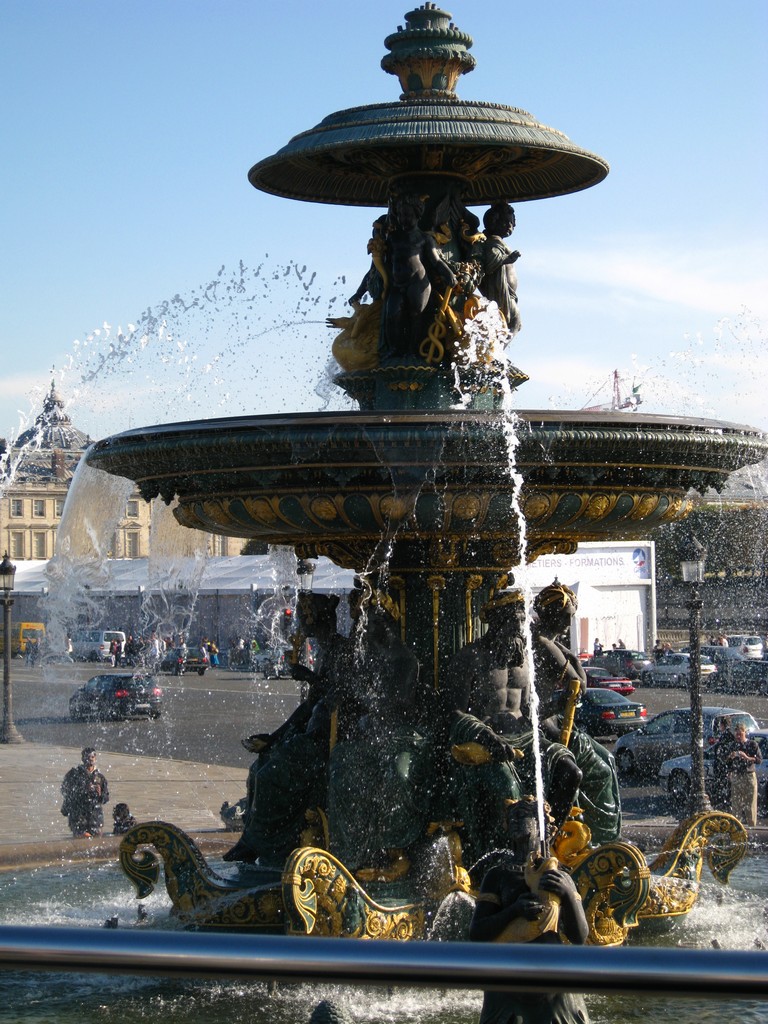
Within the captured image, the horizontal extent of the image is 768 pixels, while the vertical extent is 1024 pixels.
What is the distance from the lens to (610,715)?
27.7m

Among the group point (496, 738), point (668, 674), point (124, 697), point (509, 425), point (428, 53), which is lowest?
point (124, 697)

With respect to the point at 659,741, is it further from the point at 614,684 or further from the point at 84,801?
the point at 614,684

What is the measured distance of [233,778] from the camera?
21109 mm

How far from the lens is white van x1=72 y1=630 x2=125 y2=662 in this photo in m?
53.3

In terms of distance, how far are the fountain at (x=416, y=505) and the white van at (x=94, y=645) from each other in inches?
1765

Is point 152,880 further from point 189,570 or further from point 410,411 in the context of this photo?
point 189,570

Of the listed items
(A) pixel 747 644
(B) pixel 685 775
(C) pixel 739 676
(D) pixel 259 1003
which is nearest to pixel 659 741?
(B) pixel 685 775

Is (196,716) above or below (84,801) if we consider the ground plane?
below

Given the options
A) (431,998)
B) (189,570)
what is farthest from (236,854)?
(189,570)

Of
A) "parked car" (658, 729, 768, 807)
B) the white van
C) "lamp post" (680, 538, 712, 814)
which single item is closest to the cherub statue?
"lamp post" (680, 538, 712, 814)

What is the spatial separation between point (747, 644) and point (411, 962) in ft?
159

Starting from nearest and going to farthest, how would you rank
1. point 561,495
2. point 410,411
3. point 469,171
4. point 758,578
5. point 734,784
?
point 410,411 < point 561,495 < point 469,171 < point 734,784 < point 758,578

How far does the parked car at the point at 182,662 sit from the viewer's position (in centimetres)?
4997

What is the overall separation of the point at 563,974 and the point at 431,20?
24.7 ft
